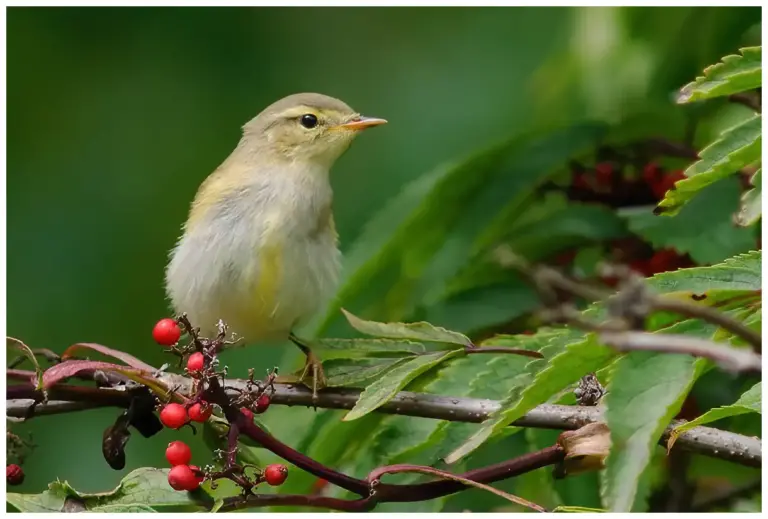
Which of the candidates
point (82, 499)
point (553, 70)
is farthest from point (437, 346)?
point (553, 70)

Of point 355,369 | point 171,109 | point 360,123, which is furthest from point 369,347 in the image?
point 171,109

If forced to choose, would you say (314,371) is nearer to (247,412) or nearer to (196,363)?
(247,412)

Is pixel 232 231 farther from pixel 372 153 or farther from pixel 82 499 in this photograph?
pixel 372 153

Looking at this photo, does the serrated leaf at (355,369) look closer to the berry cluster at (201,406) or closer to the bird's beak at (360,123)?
the berry cluster at (201,406)

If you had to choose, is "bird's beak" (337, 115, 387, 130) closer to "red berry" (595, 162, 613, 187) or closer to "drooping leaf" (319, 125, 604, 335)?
"drooping leaf" (319, 125, 604, 335)

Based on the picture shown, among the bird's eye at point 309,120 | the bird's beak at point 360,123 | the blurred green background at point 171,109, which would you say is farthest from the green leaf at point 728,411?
the blurred green background at point 171,109
